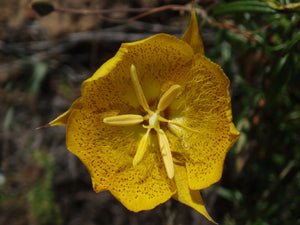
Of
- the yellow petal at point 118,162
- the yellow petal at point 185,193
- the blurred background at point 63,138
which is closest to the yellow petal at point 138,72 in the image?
the yellow petal at point 118,162

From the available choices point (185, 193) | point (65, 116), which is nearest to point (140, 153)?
point (185, 193)

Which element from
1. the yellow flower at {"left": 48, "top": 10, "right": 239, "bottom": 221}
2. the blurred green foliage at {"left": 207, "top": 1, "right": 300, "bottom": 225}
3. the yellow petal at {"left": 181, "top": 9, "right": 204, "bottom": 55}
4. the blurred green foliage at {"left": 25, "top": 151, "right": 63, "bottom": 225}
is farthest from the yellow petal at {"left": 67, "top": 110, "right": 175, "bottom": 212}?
the blurred green foliage at {"left": 25, "top": 151, "right": 63, "bottom": 225}

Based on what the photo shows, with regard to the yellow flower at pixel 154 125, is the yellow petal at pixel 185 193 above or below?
below

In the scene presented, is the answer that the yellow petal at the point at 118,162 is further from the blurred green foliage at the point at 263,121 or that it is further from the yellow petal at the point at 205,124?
the blurred green foliage at the point at 263,121

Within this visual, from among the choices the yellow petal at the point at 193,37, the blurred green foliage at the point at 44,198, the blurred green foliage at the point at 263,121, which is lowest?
the blurred green foliage at the point at 44,198

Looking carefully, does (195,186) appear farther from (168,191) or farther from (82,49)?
(82,49)

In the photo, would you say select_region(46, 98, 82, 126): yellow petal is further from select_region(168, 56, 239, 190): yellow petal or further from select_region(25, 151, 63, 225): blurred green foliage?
select_region(25, 151, 63, 225): blurred green foliage

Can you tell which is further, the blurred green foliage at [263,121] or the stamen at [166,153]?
the blurred green foliage at [263,121]
